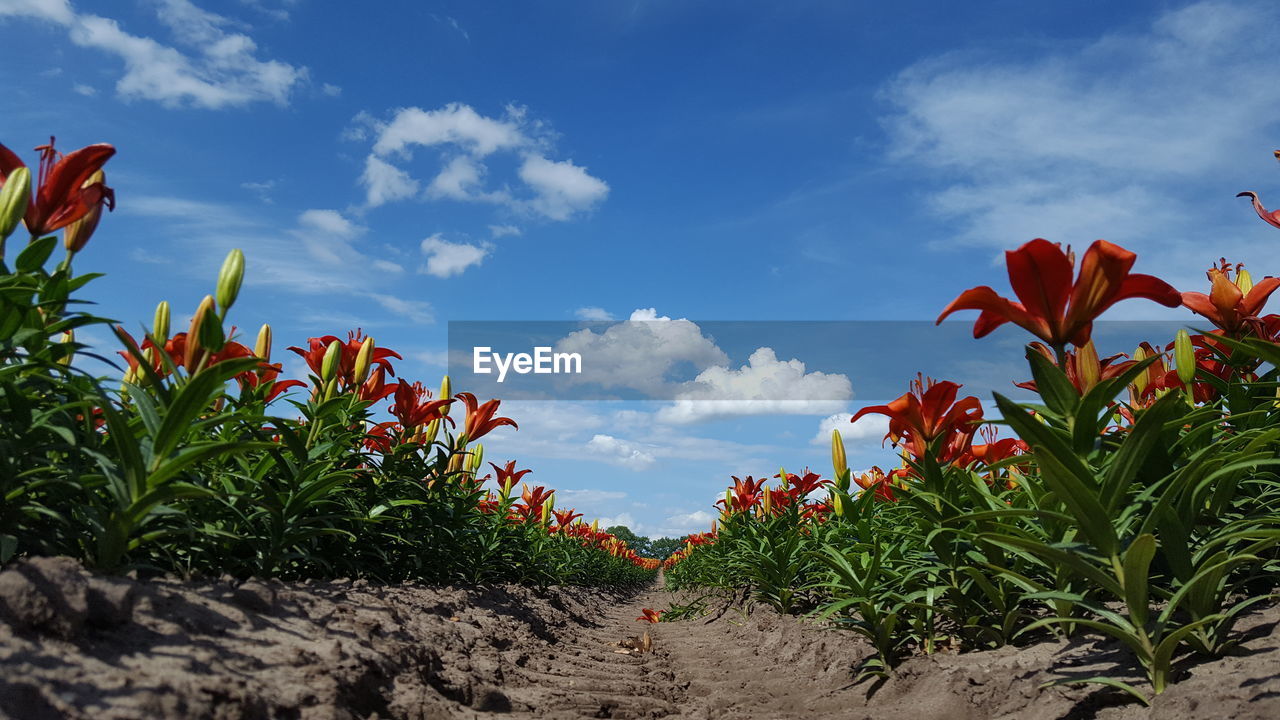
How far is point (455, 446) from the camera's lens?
4246 millimetres

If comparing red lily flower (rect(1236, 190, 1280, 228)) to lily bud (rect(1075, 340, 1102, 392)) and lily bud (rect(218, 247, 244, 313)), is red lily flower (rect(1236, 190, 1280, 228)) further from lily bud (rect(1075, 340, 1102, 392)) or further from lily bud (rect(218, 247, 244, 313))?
lily bud (rect(218, 247, 244, 313))

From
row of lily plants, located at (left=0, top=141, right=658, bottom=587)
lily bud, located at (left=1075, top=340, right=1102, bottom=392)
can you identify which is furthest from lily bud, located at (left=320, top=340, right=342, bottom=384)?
lily bud, located at (left=1075, top=340, right=1102, bottom=392)

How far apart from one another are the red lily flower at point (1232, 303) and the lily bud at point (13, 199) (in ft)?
12.3

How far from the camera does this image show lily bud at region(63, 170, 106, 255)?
212 cm

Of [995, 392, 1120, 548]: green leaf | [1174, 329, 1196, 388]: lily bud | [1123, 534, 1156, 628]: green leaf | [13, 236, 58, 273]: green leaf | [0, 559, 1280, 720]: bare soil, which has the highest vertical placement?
[13, 236, 58, 273]: green leaf

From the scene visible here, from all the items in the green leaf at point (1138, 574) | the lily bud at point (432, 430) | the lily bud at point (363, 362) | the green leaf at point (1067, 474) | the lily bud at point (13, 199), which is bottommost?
the green leaf at point (1138, 574)

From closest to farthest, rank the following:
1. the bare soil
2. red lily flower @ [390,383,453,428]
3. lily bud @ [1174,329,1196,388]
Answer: the bare soil < lily bud @ [1174,329,1196,388] < red lily flower @ [390,383,453,428]

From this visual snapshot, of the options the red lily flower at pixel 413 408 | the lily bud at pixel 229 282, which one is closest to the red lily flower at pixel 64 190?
the lily bud at pixel 229 282

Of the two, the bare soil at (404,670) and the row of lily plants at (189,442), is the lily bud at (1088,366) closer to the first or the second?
the bare soil at (404,670)

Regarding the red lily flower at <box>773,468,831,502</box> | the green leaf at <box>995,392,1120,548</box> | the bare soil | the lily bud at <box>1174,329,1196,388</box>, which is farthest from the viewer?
the red lily flower at <box>773,468,831,502</box>

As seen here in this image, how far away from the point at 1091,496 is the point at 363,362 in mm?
2780

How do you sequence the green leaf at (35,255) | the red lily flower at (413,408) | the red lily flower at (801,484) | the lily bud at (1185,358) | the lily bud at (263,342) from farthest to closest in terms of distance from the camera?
the red lily flower at (801,484), the red lily flower at (413,408), the lily bud at (263,342), the lily bud at (1185,358), the green leaf at (35,255)

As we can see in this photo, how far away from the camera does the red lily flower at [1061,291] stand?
5.40ft

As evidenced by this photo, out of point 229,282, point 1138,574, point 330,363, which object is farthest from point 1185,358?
point 330,363
